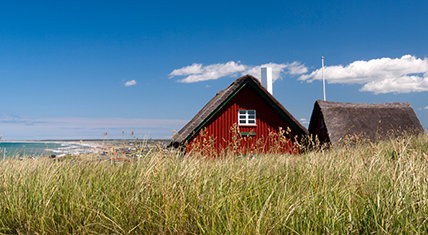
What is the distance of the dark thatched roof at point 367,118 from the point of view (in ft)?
51.9

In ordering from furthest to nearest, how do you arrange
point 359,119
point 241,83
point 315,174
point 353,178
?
1. point 359,119
2. point 241,83
3. point 315,174
4. point 353,178

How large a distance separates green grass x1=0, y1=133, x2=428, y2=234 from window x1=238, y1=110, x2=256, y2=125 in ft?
30.3

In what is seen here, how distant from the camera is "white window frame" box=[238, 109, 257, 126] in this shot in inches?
528

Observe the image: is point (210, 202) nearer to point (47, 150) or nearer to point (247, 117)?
point (47, 150)

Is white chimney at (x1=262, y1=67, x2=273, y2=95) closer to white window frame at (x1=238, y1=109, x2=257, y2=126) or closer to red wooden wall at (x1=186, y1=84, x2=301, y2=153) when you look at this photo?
red wooden wall at (x1=186, y1=84, x2=301, y2=153)

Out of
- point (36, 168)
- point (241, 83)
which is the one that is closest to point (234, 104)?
point (241, 83)

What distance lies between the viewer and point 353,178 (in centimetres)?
313

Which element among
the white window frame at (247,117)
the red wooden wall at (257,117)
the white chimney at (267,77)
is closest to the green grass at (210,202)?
the red wooden wall at (257,117)

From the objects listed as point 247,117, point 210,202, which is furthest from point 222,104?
point 210,202

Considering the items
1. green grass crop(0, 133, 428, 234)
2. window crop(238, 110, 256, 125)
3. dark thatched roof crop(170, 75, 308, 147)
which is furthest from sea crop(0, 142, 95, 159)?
window crop(238, 110, 256, 125)

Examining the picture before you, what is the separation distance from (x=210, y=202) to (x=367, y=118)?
1658 cm

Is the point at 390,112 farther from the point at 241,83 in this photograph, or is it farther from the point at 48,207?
the point at 48,207

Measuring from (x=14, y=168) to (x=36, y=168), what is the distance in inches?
19.8

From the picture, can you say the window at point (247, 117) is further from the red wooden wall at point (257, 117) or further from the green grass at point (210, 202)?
the green grass at point (210, 202)
